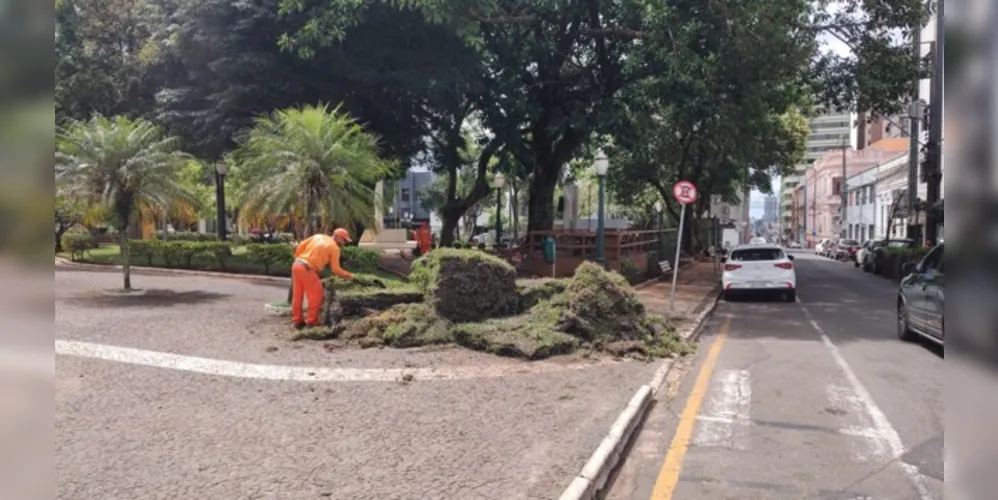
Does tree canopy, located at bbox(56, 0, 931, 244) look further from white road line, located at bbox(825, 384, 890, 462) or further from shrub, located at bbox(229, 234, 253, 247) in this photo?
white road line, located at bbox(825, 384, 890, 462)

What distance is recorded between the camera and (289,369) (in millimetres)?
7980

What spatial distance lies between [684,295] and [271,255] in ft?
38.7

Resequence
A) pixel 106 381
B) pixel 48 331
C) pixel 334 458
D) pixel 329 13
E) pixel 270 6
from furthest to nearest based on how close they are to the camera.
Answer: pixel 270 6 → pixel 329 13 → pixel 106 381 → pixel 334 458 → pixel 48 331

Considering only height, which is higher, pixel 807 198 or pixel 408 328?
pixel 807 198

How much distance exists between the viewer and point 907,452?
548 centimetres

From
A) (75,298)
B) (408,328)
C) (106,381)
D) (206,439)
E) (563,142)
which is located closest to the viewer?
(206,439)

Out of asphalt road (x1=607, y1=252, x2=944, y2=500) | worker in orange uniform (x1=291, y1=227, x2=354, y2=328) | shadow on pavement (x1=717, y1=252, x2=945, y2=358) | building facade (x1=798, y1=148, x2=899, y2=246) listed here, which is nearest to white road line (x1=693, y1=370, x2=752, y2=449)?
asphalt road (x1=607, y1=252, x2=944, y2=500)

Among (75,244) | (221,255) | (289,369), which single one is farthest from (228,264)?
(289,369)

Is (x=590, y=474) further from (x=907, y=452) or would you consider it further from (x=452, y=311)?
(x=452, y=311)

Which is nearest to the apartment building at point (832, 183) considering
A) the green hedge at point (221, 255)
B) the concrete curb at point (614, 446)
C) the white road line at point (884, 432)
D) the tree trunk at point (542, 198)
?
the tree trunk at point (542, 198)

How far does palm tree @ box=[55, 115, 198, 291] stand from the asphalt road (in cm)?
1131

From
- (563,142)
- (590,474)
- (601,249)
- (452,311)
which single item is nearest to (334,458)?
(590,474)

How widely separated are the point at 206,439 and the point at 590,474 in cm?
298

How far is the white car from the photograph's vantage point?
1786cm
